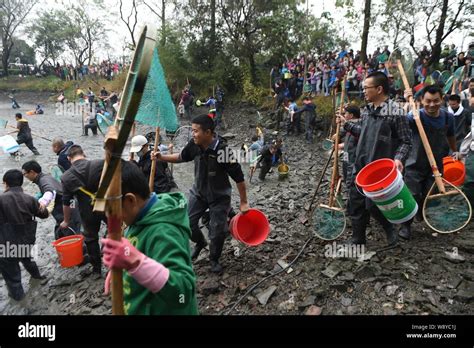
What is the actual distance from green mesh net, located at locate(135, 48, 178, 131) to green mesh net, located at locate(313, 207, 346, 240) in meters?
2.72

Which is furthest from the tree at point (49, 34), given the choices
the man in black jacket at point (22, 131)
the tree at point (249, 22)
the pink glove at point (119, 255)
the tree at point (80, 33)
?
the pink glove at point (119, 255)

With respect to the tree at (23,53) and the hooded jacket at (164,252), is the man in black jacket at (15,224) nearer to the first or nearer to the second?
the hooded jacket at (164,252)

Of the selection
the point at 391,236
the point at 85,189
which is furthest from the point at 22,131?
the point at 391,236

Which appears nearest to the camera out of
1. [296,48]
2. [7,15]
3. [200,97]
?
[296,48]

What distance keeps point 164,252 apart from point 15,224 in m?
3.78

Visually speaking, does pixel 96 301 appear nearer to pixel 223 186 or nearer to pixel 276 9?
pixel 223 186

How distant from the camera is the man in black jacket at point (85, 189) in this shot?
4035 mm

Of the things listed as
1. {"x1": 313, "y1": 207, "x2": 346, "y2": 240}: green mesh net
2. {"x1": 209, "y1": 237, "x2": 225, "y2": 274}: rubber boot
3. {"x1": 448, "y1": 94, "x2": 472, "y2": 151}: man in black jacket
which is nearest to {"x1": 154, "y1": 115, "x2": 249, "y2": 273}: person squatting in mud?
{"x1": 209, "y1": 237, "x2": 225, "y2": 274}: rubber boot

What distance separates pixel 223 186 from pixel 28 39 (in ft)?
153

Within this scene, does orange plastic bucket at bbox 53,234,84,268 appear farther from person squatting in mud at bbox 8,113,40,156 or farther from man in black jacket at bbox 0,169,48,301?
person squatting in mud at bbox 8,113,40,156

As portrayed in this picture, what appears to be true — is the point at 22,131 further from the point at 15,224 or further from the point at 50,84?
the point at 50,84

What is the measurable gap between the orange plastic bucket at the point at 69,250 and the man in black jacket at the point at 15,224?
434 millimetres
